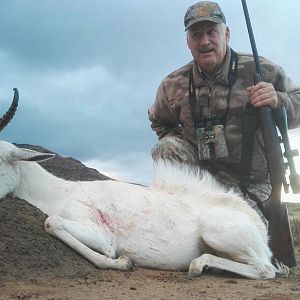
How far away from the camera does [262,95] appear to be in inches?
278

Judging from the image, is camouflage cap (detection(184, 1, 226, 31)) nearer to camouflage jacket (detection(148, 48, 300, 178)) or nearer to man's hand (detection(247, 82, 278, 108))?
camouflage jacket (detection(148, 48, 300, 178))

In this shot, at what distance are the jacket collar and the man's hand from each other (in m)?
0.80

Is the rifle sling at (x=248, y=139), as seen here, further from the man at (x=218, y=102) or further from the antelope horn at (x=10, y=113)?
the antelope horn at (x=10, y=113)

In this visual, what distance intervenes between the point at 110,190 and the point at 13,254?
4.75ft

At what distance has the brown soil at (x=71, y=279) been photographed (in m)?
4.55

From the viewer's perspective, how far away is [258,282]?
545 centimetres

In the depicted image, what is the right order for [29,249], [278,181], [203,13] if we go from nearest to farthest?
[29,249] → [278,181] → [203,13]

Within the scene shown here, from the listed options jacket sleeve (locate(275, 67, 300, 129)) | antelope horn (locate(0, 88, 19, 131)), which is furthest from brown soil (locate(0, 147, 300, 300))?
jacket sleeve (locate(275, 67, 300, 129))

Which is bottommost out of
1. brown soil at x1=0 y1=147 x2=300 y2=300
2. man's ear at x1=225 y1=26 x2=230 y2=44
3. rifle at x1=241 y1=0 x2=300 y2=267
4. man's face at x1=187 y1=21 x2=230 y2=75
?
brown soil at x1=0 y1=147 x2=300 y2=300

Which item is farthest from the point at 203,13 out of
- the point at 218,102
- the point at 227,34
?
the point at 218,102

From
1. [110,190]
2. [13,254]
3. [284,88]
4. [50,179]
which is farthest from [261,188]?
[13,254]

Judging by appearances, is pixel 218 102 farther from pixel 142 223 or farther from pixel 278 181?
pixel 142 223

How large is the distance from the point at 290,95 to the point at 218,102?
1.04 m

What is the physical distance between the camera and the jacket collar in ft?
25.9
